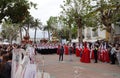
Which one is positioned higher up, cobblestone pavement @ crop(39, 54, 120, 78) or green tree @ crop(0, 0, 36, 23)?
green tree @ crop(0, 0, 36, 23)

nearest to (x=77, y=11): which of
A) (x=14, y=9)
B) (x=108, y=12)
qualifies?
Answer: (x=108, y=12)

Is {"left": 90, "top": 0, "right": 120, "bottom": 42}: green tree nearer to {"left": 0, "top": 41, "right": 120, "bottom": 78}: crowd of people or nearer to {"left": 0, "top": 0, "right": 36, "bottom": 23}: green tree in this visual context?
{"left": 0, "top": 41, "right": 120, "bottom": 78}: crowd of people

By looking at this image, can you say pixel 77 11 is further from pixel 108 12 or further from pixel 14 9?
pixel 14 9

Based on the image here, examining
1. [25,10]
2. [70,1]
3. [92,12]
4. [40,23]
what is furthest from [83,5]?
[40,23]

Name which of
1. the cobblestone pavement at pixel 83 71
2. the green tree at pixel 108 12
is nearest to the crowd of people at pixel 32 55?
the cobblestone pavement at pixel 83 71

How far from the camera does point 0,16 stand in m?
22.4

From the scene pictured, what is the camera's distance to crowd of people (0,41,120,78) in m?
7.47

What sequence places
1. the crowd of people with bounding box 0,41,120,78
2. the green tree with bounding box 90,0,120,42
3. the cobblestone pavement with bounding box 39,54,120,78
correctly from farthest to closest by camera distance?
the green tree with bounding box 90,0,120,42 < the cobblestone pavement with bounding box 39,54,120,78 < the crowd of people with bounding box 0,41,120,78

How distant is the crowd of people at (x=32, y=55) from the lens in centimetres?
747

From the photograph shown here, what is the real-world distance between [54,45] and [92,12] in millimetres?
7626

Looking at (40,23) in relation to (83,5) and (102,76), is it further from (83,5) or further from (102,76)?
(102,76)

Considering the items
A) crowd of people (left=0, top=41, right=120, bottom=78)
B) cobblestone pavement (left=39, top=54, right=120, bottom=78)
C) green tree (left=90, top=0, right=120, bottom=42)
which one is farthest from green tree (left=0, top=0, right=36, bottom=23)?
green tree (left=90, top=0, right=120, bottom=42)

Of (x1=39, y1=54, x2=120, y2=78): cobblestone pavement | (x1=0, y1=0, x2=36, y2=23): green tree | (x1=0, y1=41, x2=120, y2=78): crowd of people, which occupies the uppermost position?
(x1=0, y1=0, x2=36, y2=23): green tree

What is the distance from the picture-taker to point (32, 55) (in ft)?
73.5
